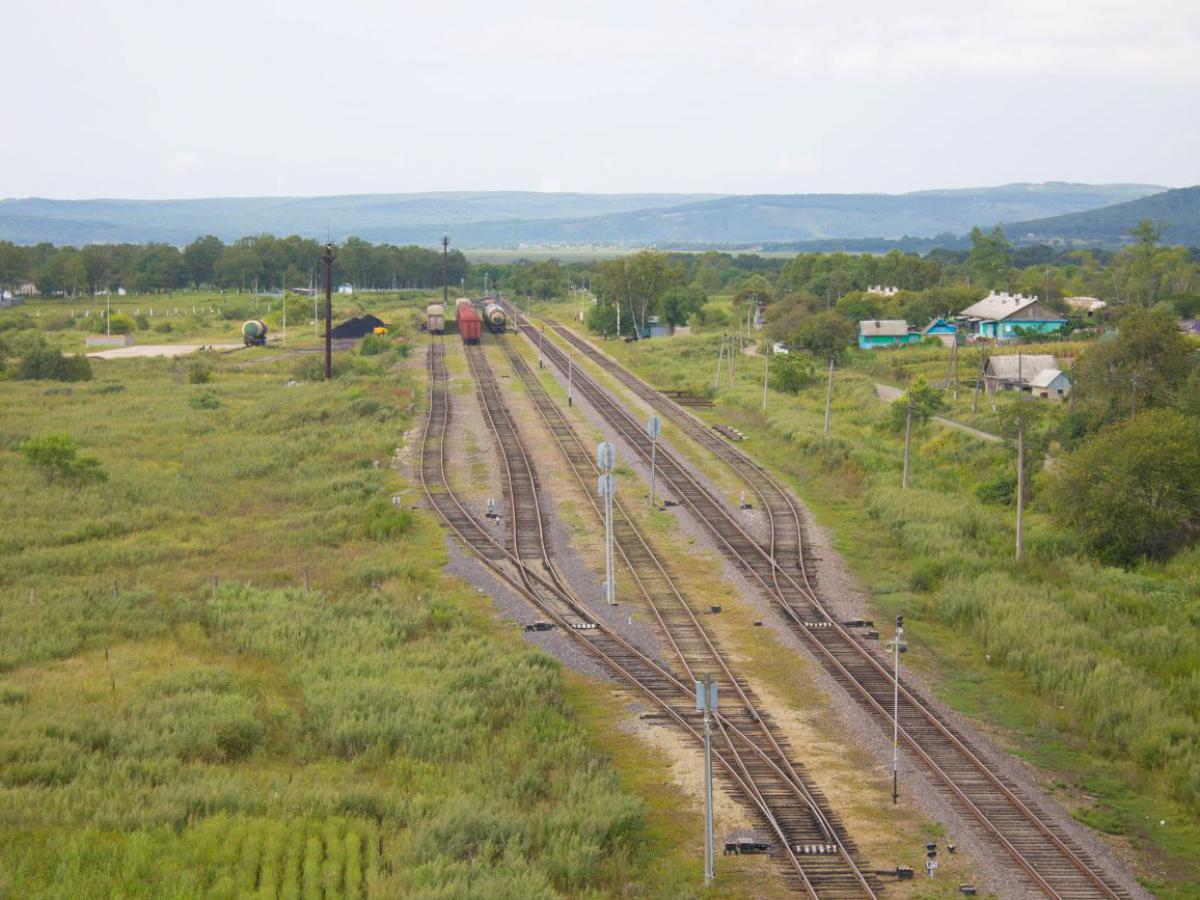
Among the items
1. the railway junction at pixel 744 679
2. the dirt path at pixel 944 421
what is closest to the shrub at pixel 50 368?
the railway junction at pixel 744 679

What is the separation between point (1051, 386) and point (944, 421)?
9.95 m

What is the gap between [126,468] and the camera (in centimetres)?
4081

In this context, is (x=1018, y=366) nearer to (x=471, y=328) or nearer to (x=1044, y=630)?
(x=471, y=328)

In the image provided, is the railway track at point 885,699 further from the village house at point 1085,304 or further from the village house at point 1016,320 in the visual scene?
the village house at point 1085,304

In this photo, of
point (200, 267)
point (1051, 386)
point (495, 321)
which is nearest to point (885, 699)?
point (1051, 386)

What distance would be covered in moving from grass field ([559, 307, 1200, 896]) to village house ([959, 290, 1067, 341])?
45.4 meters

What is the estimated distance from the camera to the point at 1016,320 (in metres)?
87.5

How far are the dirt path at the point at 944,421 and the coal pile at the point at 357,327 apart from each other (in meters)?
40.8

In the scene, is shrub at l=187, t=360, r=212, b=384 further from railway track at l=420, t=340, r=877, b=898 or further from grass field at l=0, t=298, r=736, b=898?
railway track at l=420, t=340, r=877, b=898

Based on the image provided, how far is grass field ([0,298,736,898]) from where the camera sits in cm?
1423

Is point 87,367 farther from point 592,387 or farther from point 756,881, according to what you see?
point 756,881

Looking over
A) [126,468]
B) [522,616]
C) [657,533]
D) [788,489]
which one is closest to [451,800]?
[522,616]

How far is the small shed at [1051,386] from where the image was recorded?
193 ft

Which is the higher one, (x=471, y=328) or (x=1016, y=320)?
(x=1016, y=320)
